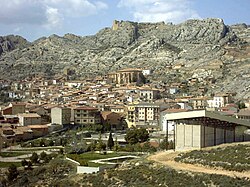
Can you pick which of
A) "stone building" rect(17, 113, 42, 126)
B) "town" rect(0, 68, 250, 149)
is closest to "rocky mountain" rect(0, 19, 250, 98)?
"town" rect(0, 68, 250, 149)

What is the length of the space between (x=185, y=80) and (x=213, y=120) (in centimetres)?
8225

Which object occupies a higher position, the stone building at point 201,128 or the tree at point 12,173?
the stone building at point 201,128

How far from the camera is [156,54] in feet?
478

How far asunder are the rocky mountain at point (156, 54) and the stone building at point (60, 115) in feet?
122

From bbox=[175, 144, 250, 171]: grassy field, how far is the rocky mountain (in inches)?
2476

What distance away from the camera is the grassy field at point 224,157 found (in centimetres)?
2742

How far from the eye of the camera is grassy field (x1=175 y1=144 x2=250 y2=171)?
27422 millimetres

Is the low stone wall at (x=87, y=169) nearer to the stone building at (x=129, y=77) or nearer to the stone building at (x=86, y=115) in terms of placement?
the stone building at (x=86, y=115)

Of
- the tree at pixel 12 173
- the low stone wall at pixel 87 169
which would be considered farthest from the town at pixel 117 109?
the tree at pixel 12 173

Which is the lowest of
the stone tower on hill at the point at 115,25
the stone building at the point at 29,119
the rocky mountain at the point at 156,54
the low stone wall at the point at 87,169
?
the low stone wall at the point at 87,169

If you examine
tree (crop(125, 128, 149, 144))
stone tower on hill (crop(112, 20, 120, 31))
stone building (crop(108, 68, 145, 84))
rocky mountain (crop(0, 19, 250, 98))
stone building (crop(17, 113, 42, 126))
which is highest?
stone tower on hill (crop(112, 20, 120, 31))

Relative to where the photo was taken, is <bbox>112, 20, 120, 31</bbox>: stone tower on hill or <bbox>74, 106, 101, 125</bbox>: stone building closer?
<bbox>74, 106, 101, 125</bbox>: stone building

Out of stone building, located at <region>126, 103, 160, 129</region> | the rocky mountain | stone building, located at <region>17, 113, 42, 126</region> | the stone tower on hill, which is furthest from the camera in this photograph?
the stone tower on hill

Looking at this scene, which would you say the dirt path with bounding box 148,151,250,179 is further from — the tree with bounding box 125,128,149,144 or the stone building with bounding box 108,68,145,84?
the stone building with bounding box 108,68,145,84
